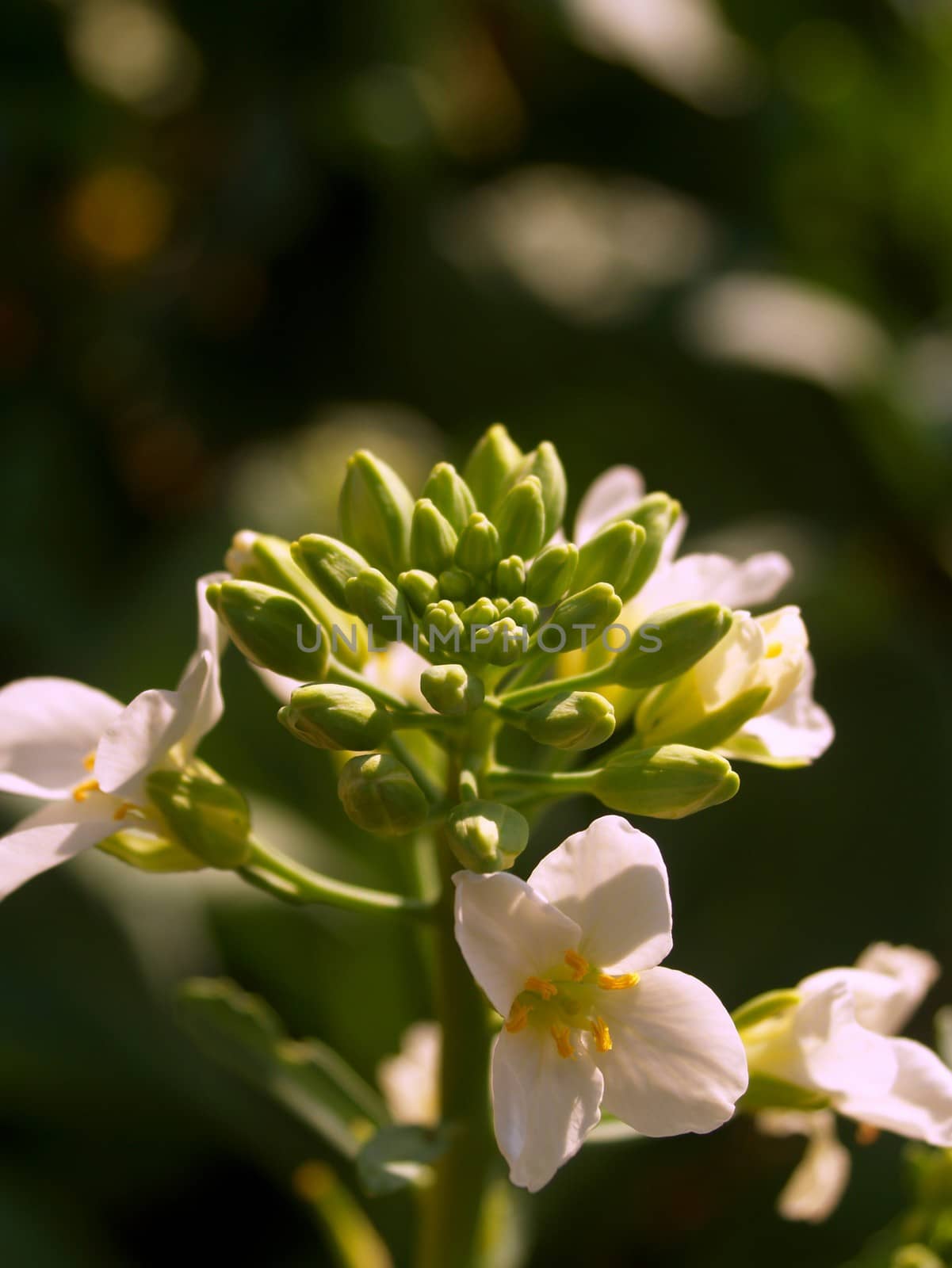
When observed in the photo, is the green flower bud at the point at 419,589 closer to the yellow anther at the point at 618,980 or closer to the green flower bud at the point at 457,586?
the green flower bud at the point at 457,586

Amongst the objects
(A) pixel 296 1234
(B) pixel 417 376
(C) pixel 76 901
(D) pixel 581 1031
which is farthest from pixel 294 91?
(D) pixel 581 1031

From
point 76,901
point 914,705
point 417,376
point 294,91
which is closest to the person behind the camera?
point 76,901

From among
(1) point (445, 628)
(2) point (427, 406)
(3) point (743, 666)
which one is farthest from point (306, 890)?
(2) point (427, 406)

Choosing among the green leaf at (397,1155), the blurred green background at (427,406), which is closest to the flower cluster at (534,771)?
the green leaf at (397,1155)

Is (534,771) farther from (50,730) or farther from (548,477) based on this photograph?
(50,730)

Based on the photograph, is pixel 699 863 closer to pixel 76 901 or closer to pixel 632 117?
pixel 76 901

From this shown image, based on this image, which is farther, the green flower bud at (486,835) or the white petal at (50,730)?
the white petal at (50,730)
